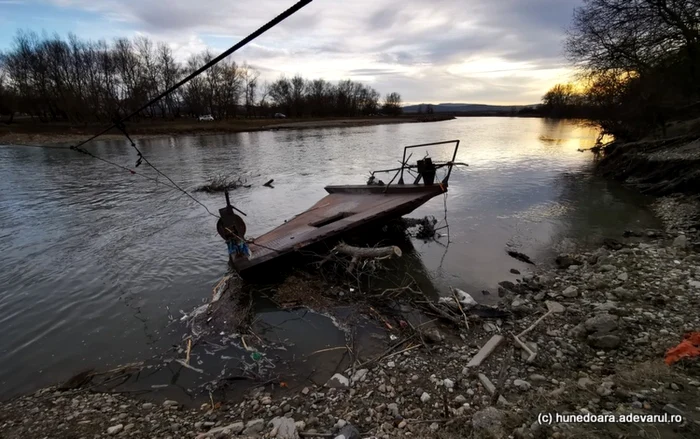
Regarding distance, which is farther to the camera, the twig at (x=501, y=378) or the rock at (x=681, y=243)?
the rock at (x=681, y=243)

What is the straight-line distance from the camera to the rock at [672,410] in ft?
9.06

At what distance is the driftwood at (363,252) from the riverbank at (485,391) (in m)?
1.68

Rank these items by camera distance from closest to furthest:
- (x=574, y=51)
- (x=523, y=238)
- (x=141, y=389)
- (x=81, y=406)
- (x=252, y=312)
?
(x=81, y=406), (x=141, y=389), (x=252, y=312), (x=523, y=238), (x=574, y=51)

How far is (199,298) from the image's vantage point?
702 centimetres

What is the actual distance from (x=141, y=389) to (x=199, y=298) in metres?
2.55

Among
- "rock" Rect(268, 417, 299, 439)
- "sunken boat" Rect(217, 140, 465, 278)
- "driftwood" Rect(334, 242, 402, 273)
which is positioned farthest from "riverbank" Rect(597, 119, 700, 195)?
"rock" Rect(268, 417, 299, 439)

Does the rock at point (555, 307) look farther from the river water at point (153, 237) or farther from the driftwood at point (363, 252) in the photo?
the driftwood at point (363, 252)

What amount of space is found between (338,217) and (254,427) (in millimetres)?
5930

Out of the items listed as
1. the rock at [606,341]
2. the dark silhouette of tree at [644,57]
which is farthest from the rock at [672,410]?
the dark silhouette of tree at [644,57]

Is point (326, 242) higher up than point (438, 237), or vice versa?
point (326, 242)

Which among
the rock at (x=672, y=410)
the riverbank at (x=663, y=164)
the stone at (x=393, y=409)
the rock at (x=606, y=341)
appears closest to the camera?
the rock at (x=672, y=410)

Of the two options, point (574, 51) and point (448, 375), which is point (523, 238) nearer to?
point (448, 375)

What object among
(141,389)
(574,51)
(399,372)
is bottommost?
(141,389)

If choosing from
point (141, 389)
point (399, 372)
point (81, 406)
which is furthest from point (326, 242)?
point (81, 406)
